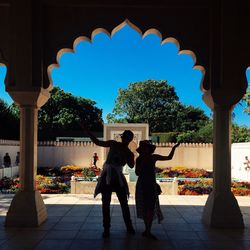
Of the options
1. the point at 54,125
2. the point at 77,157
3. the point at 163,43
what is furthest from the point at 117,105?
the point at 163,43

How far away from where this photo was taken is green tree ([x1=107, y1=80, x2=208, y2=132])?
42.2m

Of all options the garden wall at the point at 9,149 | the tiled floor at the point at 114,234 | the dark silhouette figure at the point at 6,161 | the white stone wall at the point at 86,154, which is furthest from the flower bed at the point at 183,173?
the tiled floor at the point at 114,234

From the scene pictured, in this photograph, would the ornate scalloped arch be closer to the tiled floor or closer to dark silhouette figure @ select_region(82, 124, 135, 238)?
dark silhouette figure @ select_region(82, 124, 135, 238)

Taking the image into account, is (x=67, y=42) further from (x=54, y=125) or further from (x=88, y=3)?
(x=54, y=125)

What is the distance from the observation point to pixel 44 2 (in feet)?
20.1

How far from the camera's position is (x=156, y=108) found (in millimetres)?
43688

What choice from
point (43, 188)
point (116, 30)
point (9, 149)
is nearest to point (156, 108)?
point (9, 149)

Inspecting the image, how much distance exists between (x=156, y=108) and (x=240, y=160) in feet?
82.9

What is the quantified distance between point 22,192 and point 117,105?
39652 millimetres

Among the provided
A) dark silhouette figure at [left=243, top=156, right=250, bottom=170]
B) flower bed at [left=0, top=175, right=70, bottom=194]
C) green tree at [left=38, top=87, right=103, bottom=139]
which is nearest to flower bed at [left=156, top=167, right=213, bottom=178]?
dark silhouette figure at [left=243, top=156, right=250, bottom=170]

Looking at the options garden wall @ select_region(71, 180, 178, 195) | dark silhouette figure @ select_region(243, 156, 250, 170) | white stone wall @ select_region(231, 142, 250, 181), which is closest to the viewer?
garden wall @ select_region(71, 180, 178, 195)

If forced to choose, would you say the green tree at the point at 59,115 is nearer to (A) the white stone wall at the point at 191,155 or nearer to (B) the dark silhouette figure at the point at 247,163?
(A) the white stone wall at the point at 191,155

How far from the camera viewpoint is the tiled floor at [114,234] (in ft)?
15.8

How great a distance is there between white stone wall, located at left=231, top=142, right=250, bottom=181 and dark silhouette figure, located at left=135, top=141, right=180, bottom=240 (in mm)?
13297
